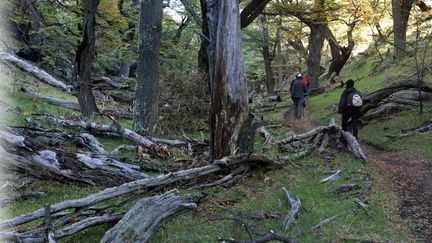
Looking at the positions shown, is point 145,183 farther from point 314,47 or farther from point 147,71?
point 314,47

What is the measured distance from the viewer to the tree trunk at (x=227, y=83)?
24.6 ft

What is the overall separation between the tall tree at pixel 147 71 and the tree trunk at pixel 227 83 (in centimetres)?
390

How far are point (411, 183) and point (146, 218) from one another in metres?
5.49

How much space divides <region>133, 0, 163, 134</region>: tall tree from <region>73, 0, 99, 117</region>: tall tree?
1320 mm

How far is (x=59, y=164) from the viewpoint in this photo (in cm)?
654

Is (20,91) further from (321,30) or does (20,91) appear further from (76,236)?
(321,30)

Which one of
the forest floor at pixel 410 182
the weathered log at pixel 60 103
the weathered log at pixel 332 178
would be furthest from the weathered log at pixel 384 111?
the weathered log at pixel 60 103

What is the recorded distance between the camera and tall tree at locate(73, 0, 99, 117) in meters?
11.1

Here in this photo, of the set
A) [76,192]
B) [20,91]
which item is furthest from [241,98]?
[20,91]

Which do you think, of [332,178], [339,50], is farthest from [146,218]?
[339,50]

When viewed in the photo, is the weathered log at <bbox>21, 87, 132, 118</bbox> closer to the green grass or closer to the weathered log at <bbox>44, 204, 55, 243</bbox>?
the green grass

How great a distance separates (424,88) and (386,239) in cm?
1005

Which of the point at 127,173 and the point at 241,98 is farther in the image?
the point at 241,98

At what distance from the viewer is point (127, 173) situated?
6.99 metres
